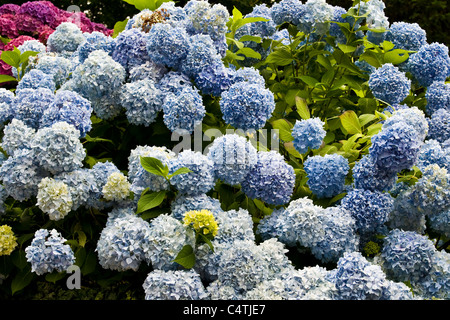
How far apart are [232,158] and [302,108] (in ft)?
2.29

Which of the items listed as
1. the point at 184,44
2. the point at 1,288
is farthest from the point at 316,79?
the point at 1,288

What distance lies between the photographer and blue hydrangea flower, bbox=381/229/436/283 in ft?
7.01

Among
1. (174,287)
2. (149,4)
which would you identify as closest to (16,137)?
(174,287)

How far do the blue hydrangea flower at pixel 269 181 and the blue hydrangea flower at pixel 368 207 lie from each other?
0.89 ft

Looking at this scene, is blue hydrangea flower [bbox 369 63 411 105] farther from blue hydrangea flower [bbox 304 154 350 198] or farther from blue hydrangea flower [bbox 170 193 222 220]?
blue hydrangea flower [bbox 170 193 222 220]

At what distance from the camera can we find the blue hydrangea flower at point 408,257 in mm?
2137

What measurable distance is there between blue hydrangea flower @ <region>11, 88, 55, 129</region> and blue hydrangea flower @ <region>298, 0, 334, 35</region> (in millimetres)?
1554

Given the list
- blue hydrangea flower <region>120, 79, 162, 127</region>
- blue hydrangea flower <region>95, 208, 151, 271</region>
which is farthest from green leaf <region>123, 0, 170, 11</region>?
blue hydrangea flower <region>95, 208, 151, 271</region>

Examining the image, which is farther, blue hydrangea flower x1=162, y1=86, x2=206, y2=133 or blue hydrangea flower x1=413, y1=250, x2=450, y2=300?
blue hydrangea flower x1=162, y1=86, x2=206, y2=133

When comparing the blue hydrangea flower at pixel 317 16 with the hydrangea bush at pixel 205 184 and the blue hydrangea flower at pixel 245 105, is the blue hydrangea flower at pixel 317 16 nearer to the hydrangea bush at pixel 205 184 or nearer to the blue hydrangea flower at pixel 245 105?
the hydrangea bush at pixel 205 184

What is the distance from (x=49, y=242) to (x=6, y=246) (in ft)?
0.85

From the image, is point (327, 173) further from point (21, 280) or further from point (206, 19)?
point (21, 280)

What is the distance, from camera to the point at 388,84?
2828 millimetres
